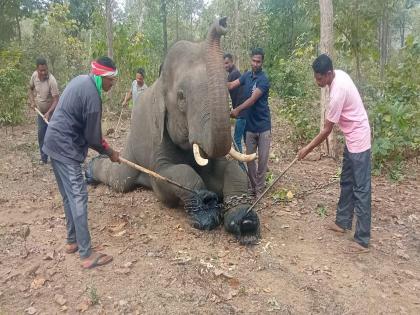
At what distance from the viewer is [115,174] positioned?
22.5ft

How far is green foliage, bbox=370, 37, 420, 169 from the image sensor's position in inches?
279

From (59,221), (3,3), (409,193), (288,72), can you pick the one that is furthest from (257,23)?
(59,221)

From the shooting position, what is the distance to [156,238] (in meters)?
5.02

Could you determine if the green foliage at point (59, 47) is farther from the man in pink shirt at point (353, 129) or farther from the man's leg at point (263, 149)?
Answer: the man in pink shirt at point (353, 129)

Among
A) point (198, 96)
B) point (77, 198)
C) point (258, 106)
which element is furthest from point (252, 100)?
point (77, 198)

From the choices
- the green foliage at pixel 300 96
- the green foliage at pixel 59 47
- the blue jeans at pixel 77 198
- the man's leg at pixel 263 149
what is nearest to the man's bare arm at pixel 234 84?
the man's leg at pixel 263 149

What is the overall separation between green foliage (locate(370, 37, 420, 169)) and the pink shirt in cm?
242

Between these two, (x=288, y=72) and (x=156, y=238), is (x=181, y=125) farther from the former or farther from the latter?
(x=288, y=72)

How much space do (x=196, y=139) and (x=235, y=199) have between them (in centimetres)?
81

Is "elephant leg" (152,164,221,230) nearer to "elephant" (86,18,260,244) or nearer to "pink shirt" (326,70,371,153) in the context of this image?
"elephant" (86,18,260,244)

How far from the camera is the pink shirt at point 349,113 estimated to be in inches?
183

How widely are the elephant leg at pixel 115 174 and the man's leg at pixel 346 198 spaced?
2.96 metres

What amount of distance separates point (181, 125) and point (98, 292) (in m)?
2.12

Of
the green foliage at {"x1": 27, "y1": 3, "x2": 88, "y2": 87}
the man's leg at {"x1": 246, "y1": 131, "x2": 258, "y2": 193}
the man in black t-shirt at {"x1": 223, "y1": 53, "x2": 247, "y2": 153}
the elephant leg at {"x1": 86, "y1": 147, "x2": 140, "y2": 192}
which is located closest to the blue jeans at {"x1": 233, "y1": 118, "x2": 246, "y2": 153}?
the man in black t-shirt at {"x1": 223, "y1": 53, "x2": 247, "y2": 153}
